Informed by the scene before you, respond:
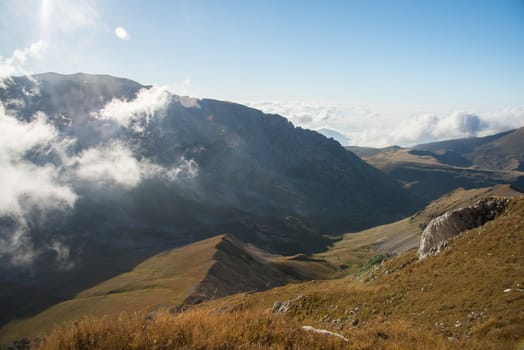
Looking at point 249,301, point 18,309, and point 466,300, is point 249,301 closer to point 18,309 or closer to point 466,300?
point 466,300

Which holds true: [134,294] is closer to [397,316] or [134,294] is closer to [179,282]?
[179,282]

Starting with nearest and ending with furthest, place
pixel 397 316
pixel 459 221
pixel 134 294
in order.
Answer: pixel 397 316, pixel 459 221, pixel 134 294

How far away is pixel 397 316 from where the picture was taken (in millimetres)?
18484

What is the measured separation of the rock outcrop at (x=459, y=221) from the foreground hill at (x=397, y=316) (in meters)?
1.09

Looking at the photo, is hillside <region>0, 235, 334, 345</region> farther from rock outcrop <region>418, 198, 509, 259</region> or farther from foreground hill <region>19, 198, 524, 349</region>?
foreground hill <region>19, 198, 524, 349</region>

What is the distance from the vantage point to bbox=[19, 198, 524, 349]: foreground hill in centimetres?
857

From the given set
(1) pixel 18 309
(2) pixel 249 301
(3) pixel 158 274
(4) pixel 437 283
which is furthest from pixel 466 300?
(1) pixel 18 309

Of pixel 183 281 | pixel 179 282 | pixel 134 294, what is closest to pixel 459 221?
pixel 183 281

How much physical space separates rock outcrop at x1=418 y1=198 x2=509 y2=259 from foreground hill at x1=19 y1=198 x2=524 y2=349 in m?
1.09

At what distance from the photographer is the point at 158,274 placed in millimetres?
126062

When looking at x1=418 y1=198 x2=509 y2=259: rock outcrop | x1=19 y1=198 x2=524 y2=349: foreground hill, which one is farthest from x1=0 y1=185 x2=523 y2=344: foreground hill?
x1=19 y1=198 x2=524 y2=349: foreground hill

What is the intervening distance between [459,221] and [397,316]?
50.3 ft

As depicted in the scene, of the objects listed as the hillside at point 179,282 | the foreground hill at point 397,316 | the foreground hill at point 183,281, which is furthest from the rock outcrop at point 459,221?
the hillside at point 179,282

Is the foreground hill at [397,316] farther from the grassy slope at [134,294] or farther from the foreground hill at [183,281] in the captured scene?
the grassy slope at [134,294]
